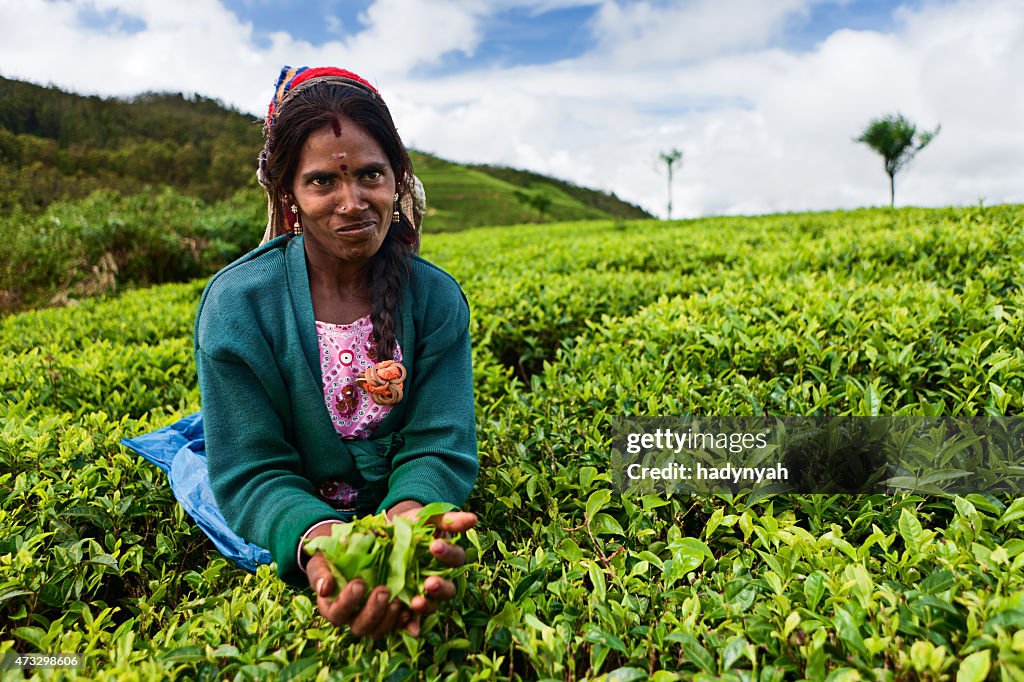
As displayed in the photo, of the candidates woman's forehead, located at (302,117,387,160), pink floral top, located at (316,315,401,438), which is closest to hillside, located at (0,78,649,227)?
woman's forehead, located at (302,117,387,160)

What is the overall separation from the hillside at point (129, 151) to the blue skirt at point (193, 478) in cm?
103

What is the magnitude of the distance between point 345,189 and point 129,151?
95.9 ft

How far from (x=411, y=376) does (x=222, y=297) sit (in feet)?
1.81

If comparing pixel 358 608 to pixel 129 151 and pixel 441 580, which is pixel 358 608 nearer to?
pixel 441 580

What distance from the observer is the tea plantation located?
1.21 m

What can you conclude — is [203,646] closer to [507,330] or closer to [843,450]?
[843,450]

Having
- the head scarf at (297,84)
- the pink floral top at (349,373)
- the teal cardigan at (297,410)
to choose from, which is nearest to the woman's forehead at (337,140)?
the head scarf at (297,84)

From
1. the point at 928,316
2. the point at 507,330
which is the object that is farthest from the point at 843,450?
the point at 507,330

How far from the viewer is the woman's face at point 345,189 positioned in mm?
1616

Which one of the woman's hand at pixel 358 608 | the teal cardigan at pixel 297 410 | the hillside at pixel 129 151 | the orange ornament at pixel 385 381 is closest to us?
the woman's hand at pixel 358 608

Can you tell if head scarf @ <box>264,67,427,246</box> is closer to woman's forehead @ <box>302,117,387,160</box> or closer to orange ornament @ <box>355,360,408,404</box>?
woman's forehead @ <box>302,117,387,160</box>

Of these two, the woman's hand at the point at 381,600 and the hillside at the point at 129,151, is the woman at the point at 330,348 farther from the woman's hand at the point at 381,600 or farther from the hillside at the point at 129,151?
the hillside at the point at 129,151

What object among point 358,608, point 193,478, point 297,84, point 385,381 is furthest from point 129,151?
Result: point 358,608

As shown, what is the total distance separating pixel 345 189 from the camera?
1.63 m
